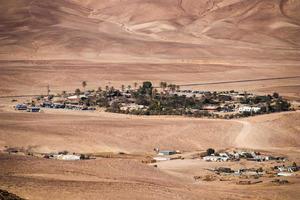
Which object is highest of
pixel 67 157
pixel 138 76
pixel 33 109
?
pixel 138 76

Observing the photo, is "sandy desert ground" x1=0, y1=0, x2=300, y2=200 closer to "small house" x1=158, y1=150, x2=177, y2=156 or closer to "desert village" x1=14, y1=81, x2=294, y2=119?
"small house" x1=158, y1=150, x2=177, y2=156

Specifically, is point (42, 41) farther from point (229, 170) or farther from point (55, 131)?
point (229, 170)

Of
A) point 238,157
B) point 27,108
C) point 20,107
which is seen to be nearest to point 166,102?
point 27,108

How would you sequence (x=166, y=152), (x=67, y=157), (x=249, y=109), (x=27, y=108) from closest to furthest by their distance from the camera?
1. (x=67, y=157)
2. (x=166, y=152)
3. (x=249, y=109)
4. (x=27, y=108)

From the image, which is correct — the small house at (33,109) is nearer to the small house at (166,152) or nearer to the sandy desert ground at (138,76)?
the sandy desert ground at (138,76)

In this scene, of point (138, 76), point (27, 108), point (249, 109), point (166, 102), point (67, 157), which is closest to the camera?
point (67, 157)

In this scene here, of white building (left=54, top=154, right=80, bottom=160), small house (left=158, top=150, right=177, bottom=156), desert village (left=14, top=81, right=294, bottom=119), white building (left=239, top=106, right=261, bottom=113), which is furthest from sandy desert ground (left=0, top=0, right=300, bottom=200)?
white building (left=239, top=106, right=261, bottom=113)

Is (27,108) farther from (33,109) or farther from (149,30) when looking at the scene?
(149,30)

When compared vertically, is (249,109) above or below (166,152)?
above
